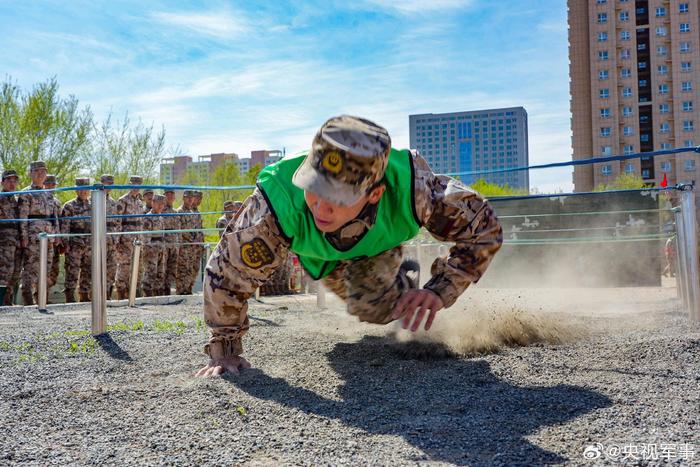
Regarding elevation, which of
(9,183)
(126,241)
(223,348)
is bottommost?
(223,348)

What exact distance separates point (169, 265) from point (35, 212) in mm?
2644

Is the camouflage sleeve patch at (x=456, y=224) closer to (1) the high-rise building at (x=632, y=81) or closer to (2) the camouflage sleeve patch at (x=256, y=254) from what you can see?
(2) the camouflage sleeve patch at (x=256, y=254)

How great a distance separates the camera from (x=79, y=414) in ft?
7.71

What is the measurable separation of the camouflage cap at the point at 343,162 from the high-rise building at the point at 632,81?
63.8 metres

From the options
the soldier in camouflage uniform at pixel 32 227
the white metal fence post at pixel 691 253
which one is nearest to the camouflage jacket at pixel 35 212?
the soldier in camouflage uniform at pixel 32 227

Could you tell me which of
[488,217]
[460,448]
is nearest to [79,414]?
[460,448]

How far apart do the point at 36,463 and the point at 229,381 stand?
3.39ft

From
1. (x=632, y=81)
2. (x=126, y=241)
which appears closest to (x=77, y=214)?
(x=126, y=241)

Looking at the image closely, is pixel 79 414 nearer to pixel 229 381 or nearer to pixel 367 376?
pixel 229 381

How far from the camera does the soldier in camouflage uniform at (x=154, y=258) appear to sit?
10383 mm

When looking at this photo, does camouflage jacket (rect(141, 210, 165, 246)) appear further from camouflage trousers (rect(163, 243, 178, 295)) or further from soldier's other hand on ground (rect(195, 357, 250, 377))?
soldier's other hand on ground (rect(195, 357, 250, 377))

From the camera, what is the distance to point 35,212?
890cm

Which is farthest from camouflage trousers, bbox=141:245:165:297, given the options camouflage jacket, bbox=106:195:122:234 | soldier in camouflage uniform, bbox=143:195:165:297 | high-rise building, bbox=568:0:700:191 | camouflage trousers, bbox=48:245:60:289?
high-rise building, bbox=568:0:700:191

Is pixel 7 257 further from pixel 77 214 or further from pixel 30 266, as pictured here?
pixel 77 214
